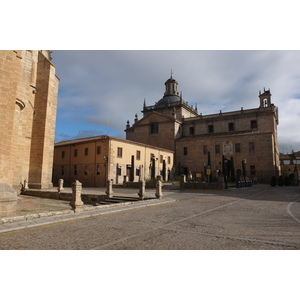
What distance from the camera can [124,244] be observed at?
172 inches

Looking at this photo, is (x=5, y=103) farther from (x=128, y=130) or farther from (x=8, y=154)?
(x=128, y=130)

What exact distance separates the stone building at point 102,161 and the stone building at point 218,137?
7635 millimetres

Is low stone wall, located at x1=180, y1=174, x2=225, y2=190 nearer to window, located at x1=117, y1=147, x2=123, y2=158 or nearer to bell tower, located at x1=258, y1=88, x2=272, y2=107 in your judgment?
window, located at x1=117, y1=147, x2=123, y2=158

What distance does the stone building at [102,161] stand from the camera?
90.7ft

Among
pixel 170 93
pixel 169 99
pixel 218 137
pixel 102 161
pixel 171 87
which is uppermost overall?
pixel 171 87

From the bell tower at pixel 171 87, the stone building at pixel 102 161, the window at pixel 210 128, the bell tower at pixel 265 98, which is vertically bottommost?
the stone building at pixel 102 161

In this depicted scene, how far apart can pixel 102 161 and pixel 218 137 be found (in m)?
19.8

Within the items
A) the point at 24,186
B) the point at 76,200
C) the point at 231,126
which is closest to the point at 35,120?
the point at 24,186

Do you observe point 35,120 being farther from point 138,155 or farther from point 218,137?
point 218,137

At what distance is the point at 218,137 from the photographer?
37.8 metres

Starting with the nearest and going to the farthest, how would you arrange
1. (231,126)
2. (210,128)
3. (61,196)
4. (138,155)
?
(61,196)
(138,155)
(231,126)
(210,128)

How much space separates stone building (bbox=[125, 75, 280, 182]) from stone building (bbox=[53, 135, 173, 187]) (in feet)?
25.0

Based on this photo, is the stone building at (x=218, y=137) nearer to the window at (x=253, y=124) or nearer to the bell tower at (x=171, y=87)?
the window at (x=253, y=124)

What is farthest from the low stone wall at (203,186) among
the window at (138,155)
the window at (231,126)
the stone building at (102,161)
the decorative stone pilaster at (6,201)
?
the window at (231,126)
